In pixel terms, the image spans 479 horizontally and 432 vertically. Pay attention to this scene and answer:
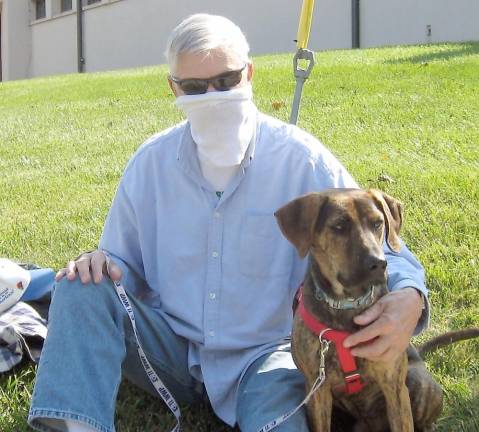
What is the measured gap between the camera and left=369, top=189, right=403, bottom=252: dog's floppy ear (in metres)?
2.96

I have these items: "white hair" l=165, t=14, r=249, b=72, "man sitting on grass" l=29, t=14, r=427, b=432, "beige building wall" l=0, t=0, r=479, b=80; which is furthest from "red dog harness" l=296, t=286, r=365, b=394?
"beige building wall" l=0, t=0, r=479, b=80

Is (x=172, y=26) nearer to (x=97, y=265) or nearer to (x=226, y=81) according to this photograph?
(x=226, y=81)

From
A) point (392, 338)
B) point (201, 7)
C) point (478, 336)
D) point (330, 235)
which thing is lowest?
point (201, 7)

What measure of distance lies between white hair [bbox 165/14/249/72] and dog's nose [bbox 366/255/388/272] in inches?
42.9

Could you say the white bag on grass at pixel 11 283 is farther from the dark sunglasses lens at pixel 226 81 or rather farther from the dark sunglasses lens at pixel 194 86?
the dark sunglasses lens at pixel 226 81

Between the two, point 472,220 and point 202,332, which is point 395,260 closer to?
point 202,332

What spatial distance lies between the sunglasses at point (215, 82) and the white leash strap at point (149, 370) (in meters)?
0.79

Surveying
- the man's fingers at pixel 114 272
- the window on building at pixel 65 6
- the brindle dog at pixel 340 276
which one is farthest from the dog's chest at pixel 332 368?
the window on building at pixel 65 6

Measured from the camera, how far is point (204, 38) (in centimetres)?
316

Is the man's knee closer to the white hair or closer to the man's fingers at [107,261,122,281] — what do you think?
the man's fingers at [107,261,122,281]

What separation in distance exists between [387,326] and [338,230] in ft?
1.30

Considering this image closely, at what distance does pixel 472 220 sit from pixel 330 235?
8.52ft

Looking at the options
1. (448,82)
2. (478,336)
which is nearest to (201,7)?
(448,82)

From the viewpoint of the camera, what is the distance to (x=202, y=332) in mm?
3301
